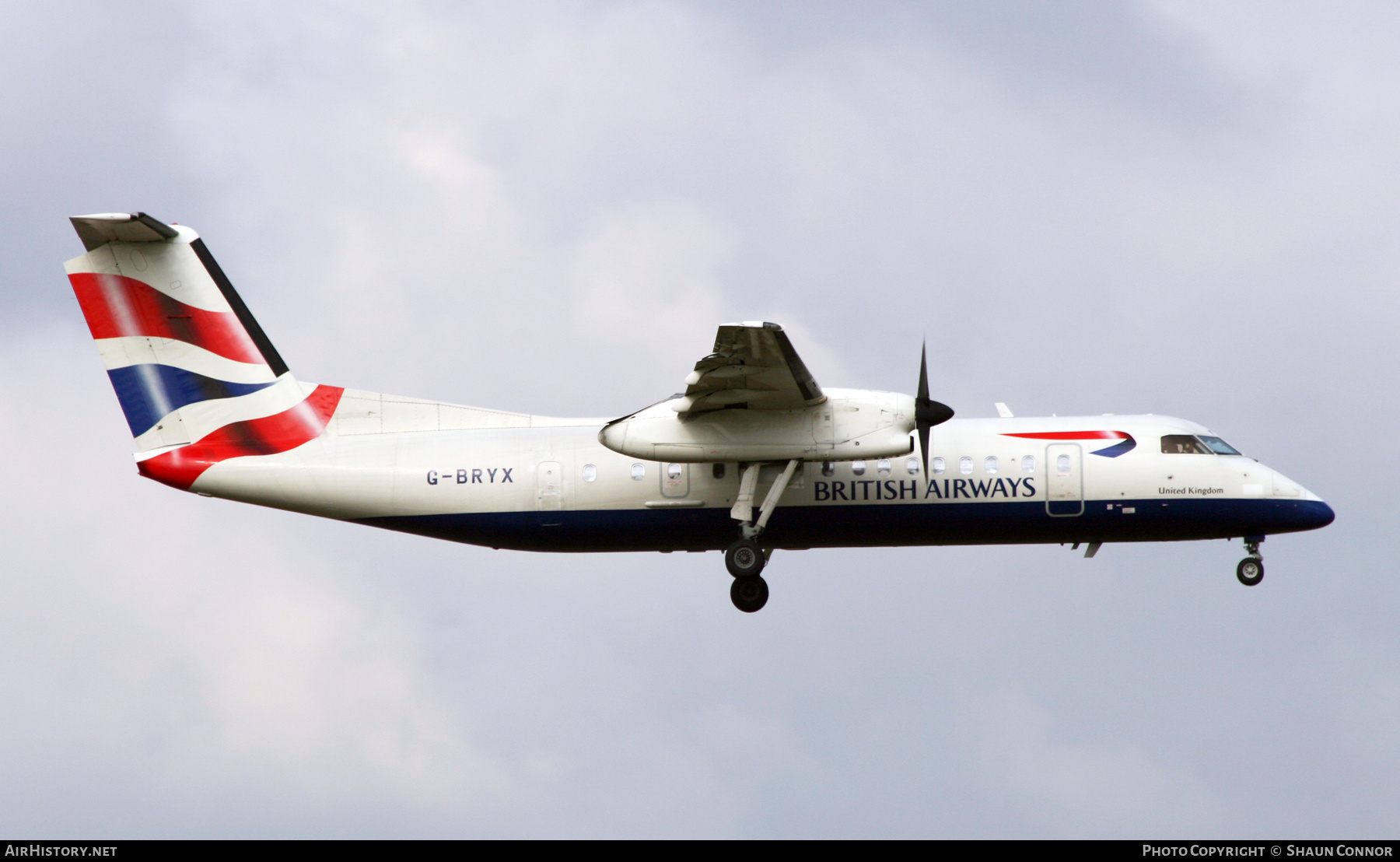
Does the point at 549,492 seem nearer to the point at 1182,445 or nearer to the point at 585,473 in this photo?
the point at 585,473

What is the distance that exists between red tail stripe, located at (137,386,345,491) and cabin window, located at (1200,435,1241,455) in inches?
503

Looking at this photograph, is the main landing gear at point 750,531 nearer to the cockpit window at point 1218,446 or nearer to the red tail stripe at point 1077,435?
the red tail stripe at point 1077,435

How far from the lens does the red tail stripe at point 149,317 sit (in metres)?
20.9

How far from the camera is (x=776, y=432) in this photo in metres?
19.4

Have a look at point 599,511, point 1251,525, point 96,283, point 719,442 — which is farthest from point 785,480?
point 96,283

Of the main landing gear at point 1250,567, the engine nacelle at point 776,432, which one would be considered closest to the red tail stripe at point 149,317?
the engine nacelle at point 776,432

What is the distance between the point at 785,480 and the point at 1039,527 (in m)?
3.86

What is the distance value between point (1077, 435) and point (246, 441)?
12.0 m

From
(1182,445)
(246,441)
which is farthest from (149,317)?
(1182,445)

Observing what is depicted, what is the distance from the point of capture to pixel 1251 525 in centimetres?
2089

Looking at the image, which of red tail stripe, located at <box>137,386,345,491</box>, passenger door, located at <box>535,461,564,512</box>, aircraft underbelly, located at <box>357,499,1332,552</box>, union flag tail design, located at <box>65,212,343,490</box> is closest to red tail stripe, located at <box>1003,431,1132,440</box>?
aircraft underbelly, located at <box>357,499,1332,552</box>

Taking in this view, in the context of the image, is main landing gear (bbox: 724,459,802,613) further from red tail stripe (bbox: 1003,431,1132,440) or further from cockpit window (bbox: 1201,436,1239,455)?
cockpit window (bbox: 1201,436,1239,455)

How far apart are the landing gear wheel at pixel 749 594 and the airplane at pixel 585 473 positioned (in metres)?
0.04

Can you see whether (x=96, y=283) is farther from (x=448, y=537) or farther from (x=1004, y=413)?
(x=1004, y=413)
